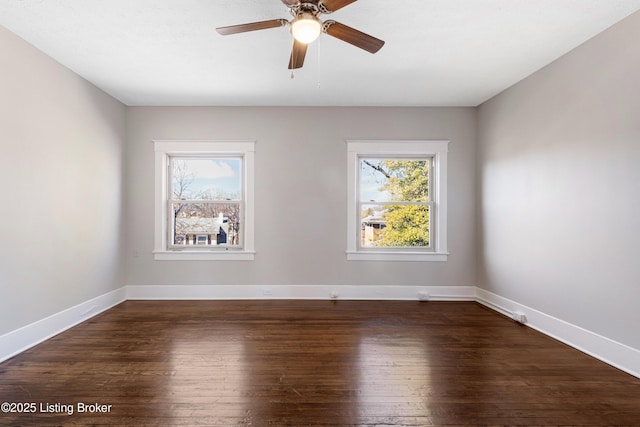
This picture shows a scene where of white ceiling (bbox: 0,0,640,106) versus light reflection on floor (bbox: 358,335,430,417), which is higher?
white ceiling (bbox: 0,0,640,106)

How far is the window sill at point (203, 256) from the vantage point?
14.2 ft

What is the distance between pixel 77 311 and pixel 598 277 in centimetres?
515

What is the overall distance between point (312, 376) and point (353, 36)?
245 cm

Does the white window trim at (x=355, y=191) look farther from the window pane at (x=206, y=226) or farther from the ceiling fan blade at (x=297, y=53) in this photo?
the ceiling fan blade at (x=297, y=53)

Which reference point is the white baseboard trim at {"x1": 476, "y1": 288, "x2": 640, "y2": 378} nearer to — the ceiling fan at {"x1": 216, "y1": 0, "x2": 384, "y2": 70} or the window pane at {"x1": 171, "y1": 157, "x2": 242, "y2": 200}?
the ceiling fan at {"x1": 216, "y1": 0, "x2": 384, "y2": 70}

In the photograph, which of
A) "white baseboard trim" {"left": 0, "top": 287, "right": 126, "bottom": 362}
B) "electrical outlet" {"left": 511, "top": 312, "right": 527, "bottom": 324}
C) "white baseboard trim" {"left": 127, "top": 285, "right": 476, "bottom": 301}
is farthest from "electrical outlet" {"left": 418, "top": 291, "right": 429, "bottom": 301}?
"white baseboard trim" {"left": 0, "top": 287, "right": 126, "bottom": 362}

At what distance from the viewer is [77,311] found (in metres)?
3.39

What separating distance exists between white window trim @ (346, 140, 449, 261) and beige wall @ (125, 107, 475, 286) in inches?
3.4

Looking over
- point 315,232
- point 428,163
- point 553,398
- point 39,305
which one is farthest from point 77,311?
point 428,163

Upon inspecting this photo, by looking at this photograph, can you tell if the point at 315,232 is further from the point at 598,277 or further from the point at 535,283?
the point at 598,277

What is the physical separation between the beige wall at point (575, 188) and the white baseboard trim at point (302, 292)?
0.68m

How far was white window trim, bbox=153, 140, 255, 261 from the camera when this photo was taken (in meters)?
4.34

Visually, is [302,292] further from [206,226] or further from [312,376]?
[312,376]

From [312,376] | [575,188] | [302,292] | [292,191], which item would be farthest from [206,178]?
[575,188]
